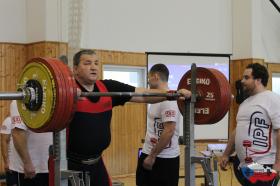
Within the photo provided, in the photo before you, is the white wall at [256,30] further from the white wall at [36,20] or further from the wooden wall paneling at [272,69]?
the white wall at [36,20]

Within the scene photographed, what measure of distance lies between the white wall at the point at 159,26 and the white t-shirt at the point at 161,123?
3.65m

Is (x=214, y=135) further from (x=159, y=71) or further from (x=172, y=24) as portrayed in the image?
(x=159, y=71)

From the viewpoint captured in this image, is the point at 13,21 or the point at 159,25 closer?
the point at 13,21

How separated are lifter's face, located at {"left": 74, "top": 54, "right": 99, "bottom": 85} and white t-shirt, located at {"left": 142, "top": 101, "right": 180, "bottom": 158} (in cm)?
118

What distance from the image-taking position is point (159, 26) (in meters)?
8.56

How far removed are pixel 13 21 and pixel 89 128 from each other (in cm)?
500

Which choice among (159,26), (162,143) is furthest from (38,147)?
(159,26)

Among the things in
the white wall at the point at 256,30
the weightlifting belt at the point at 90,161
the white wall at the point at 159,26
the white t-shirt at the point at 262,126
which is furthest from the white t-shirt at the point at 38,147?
the white wall at the point at 256,30

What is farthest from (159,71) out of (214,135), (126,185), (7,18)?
(214,135)

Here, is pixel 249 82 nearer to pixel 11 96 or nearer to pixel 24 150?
pixel 24 150

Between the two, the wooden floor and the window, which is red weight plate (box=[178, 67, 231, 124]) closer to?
the wooden floor

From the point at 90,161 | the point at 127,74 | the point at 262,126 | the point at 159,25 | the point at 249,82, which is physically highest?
the point at 159,25

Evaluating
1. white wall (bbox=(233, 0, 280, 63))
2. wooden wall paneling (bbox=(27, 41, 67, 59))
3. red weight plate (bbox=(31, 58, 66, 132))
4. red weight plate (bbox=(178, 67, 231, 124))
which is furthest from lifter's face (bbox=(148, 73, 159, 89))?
white wall (bbox=(233, 0, 280, 63))

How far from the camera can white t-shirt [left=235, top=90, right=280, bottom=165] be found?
380cm
